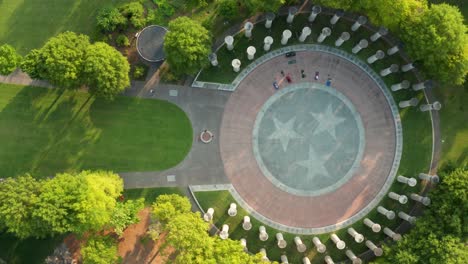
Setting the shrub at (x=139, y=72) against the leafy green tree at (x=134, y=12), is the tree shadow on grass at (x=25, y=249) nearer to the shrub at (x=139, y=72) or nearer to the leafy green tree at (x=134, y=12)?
the shrub at (x=139, y=72)

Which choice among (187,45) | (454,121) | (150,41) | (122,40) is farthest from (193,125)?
(454,121)

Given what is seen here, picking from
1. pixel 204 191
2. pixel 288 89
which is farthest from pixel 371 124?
pixel 204 191

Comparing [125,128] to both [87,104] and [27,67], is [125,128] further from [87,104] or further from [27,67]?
[27,67]

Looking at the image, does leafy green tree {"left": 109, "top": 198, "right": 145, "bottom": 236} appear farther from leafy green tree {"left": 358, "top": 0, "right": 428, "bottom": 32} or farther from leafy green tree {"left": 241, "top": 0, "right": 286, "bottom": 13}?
leafy green tree {"left": 358, "top": 0, "right": 428, "bottom": 32}

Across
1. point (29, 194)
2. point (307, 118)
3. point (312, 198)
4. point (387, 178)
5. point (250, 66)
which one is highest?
point (250, 66)

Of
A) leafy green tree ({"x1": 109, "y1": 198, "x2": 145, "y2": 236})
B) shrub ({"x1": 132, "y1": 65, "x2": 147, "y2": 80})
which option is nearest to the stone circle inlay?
shrub ({"x1": 132, "y1": 65, "x2": 147, "y2": 80})

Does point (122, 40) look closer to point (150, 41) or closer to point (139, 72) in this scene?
point (150, 41)

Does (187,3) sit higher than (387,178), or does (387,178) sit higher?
(187,3)

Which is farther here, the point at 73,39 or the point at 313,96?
the point at 313,96
